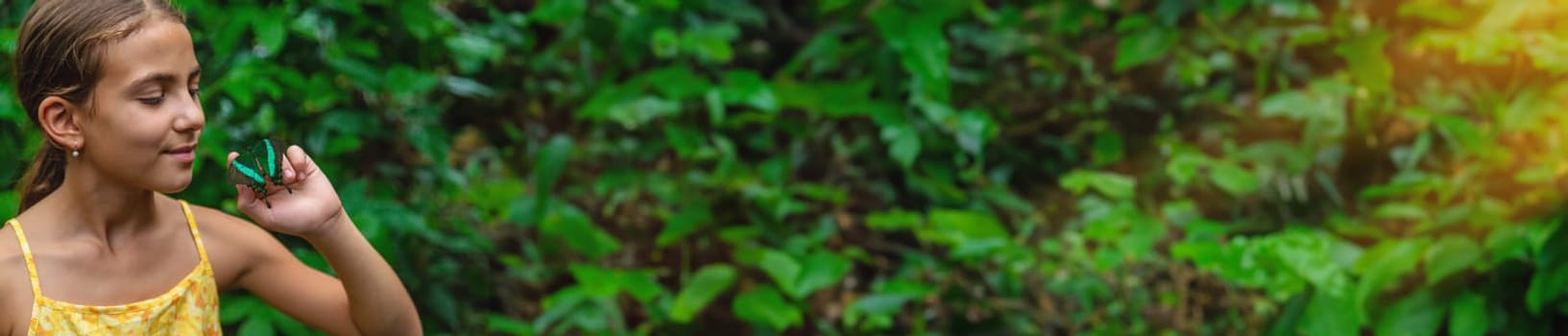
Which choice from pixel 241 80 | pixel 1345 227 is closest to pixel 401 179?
pixel 241 80

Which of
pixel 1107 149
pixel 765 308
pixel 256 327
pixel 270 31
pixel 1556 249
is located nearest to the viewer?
pixel 256 327

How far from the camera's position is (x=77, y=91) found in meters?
1.26

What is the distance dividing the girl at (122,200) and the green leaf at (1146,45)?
233 cm

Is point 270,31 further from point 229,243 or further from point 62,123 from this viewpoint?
point 62,123

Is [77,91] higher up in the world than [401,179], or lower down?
higher up

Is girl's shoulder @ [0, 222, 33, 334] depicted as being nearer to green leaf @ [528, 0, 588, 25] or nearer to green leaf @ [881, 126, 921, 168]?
green leaf @ [528, 0, 588, 25]

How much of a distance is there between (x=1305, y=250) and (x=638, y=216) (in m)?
1.57

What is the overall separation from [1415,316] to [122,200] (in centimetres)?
233

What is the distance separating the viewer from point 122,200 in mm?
1335

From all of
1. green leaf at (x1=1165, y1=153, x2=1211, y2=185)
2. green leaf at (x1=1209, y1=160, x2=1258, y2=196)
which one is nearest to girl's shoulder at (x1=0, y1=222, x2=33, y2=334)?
green leaf at (x1=1165, y1=153, x2=1211, y2=185)

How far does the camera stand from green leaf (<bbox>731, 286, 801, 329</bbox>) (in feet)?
10.5

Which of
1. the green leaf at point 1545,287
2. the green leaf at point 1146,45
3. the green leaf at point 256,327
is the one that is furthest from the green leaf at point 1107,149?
the green leaf at point 256,327

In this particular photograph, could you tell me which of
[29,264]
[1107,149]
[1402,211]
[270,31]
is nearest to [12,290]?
[29,264]

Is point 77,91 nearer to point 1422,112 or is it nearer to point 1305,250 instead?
point 1305,250
